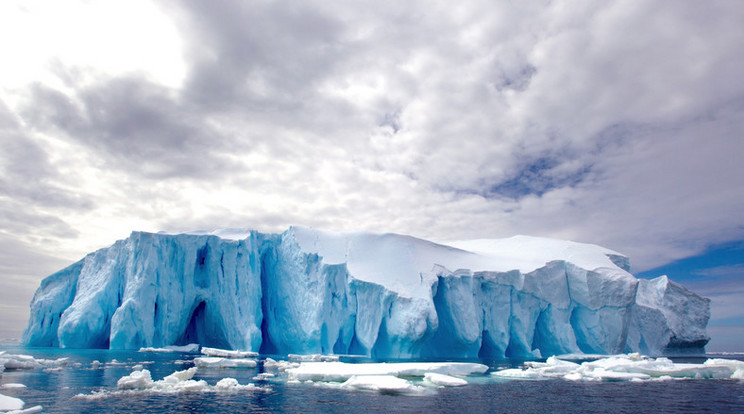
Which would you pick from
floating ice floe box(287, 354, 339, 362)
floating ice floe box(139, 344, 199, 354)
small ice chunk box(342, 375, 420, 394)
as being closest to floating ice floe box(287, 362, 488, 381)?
small ice chunk box(342, 375, 420, 394)

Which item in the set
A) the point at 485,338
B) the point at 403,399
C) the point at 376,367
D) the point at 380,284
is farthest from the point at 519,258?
the point at 403,399

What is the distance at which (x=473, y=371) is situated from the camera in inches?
703

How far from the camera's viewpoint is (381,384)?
42.5 feet

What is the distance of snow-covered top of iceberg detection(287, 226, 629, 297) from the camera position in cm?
2681

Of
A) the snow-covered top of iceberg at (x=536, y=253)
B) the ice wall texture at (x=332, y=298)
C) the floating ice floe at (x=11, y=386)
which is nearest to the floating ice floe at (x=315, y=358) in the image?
the ice wall texture at (x=332, y=298)

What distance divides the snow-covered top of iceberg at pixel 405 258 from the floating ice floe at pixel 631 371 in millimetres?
8355

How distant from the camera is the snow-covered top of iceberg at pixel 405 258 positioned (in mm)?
26812

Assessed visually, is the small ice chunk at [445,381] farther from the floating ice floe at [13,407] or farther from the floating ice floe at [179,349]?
the floating ice floe at [179,349]

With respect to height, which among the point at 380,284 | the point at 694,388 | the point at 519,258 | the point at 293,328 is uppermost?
the point at 519,258

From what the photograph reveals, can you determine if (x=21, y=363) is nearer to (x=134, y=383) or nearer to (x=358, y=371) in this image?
(x=134, y=383)

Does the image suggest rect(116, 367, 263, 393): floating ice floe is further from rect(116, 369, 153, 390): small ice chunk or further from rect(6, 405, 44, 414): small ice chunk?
rect(6, 405, 44, 414): small ice chunk

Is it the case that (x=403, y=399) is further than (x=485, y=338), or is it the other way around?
(x=485, y=338)

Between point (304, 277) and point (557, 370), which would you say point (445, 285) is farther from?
point (557, 370)

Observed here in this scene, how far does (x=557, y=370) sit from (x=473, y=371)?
12.3 ft
